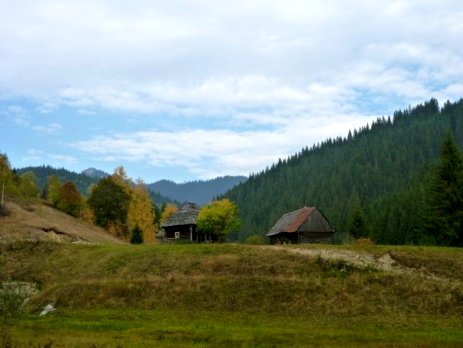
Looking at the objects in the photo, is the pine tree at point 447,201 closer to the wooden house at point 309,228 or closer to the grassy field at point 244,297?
the wooden house at point 309,228

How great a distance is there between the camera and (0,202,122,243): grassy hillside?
229ft

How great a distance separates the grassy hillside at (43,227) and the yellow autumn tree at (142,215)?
884cm

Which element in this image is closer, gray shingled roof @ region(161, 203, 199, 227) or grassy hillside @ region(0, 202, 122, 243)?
grassy hillside @ region(0, 202, 122, 243)

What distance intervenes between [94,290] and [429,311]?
24698 mm

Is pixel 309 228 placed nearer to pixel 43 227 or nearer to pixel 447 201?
pixel 447 201

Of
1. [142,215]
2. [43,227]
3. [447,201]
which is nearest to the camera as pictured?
[447,201]

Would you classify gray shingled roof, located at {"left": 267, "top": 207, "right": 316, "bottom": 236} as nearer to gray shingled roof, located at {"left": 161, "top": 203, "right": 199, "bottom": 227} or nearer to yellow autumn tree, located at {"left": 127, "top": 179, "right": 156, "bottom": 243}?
gray shingled roof, located at {"left": 161, "top": 203, "right": 199, "bottom": 227}

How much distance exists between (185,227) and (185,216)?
5.74 ft

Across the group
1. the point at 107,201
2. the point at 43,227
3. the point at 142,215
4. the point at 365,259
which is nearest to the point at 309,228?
the point at 365,259

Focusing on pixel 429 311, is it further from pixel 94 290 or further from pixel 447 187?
pixel 447 187

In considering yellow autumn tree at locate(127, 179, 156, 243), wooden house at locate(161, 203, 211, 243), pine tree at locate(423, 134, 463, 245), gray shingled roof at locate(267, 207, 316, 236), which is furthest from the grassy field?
yellow autumn tree at locate(127, 179, 156, 243)

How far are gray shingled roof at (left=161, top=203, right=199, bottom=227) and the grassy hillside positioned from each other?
11.7 meters

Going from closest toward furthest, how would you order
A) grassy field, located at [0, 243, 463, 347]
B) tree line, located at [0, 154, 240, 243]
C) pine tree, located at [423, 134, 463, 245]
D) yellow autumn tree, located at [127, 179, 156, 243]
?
grassy field, located at [0, 243, 463, 347]
pine tree, located at [423, 134, 463, 245]
tree line, located at [0, 154, 240, 243]
yellow autumn tree, located at [127, 179, 156, 243]

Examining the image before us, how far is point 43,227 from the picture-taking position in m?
77.2
